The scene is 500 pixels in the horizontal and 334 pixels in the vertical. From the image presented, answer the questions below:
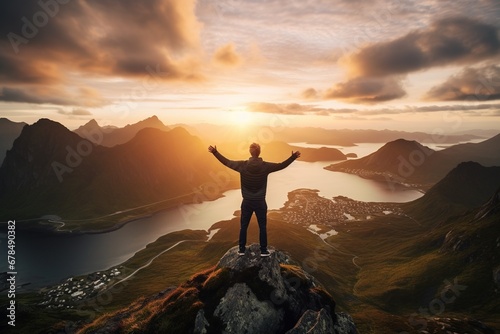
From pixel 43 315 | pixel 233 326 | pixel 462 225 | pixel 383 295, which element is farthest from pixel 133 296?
pixel 462 225

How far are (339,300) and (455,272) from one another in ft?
192

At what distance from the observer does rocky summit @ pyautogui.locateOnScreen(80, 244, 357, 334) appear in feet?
76.7

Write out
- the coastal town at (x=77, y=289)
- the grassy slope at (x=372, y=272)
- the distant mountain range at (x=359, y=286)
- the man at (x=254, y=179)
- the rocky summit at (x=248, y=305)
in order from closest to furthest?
the man at (x=254, y=179), the rocky summit at (x=248, y=305), the distant mountain range at (x=359, y=286), the grassy slope at (x=372, y=272), the coastal town at (x=77, y=289)

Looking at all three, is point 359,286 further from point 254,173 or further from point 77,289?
point 254,173

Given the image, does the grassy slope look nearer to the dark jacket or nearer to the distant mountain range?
the distant mountain range

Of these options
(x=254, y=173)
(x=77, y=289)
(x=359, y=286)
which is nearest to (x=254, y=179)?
(x=254, y=173)

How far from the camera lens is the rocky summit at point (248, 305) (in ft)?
76.7

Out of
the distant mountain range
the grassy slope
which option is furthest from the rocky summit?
the grassy slope

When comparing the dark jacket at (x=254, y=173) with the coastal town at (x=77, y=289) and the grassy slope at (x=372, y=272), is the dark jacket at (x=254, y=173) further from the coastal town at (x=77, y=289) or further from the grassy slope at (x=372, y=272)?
the coastal town at (x=77, y=289)

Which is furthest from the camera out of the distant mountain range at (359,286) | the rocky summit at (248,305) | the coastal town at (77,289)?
the coastal town at (77,289)

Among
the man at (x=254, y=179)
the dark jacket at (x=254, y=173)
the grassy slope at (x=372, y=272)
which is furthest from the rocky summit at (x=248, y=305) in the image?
the grassy slope at (x=372, y=272)

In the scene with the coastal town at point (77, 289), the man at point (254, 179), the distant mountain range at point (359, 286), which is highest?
the man at point (254, 179)

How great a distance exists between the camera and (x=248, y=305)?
23969 millimetres

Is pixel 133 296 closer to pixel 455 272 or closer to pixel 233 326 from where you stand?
pixel 233 326
